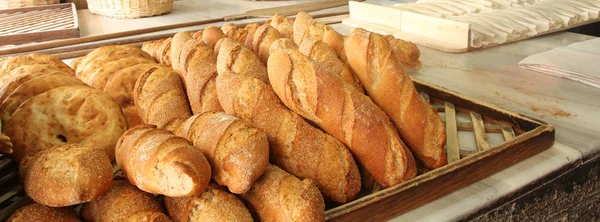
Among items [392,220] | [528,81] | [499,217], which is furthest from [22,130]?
[528,81]

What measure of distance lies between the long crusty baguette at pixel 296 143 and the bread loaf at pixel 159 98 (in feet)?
0.58

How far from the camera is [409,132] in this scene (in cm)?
117

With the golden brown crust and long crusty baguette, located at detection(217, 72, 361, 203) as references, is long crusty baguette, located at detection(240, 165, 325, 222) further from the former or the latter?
the golden brown crust

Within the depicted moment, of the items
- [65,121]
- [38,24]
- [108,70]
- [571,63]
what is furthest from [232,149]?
[38,24]

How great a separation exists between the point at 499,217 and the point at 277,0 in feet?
9.55

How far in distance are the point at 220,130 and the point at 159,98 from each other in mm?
334

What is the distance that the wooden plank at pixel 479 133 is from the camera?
1.28 m

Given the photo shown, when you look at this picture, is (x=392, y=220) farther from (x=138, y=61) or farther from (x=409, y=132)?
(x=138, y=61)

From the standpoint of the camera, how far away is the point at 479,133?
1337 millimetres

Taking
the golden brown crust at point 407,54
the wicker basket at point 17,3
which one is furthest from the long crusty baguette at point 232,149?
the wicker basket at point 17,3

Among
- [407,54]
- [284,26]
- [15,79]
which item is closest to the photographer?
[15,79]

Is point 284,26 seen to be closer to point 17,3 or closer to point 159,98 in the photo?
point 159,98

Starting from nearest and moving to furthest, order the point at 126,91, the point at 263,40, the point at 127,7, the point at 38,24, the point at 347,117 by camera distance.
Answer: the point at 347,117, the point at 126,91, the point at 263,40, the point at 38,24, the point at 127,7

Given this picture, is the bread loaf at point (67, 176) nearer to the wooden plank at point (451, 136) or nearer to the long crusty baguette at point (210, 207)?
the long crusty baguette at point (210, 207)
